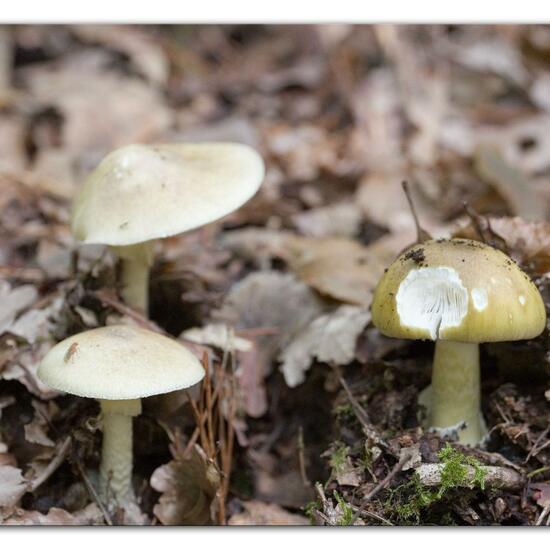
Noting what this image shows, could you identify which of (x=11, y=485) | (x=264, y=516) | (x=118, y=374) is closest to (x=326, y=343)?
(x=264, y=516)

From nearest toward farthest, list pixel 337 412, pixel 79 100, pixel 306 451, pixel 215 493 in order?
pixel 215 493, pixel 337 412, pixel 306 451, pixel 79 100

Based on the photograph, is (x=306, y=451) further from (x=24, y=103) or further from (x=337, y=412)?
(x=24, y=103)

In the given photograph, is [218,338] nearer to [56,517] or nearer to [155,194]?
[155,194]

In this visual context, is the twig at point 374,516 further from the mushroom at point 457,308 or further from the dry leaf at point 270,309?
the dry leaf at point 270,309

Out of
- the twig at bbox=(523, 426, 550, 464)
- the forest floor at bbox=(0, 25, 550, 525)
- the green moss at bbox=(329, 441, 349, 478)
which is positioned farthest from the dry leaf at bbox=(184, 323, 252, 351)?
the twig at bbox=(523, 426, 550, 464)

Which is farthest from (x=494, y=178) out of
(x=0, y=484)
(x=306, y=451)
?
(x=0, y=484)

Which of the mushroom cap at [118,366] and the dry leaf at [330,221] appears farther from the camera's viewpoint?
the dry leaf at [330,221]

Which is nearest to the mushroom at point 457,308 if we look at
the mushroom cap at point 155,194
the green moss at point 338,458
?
the green moss at point 338,458
